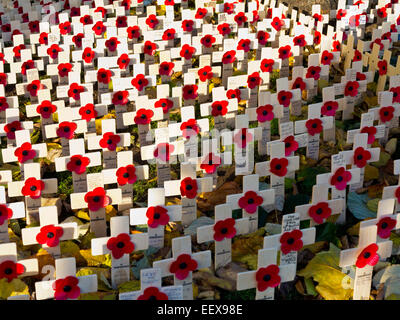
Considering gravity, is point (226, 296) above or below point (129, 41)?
below

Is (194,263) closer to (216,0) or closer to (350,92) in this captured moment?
(350,92)

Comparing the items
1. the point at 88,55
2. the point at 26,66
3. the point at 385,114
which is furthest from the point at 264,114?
the point at 26,66

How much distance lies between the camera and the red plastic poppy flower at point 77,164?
4.72 m

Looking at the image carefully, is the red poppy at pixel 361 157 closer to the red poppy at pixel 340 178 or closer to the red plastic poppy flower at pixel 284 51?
the red poppy at pixel 340 178

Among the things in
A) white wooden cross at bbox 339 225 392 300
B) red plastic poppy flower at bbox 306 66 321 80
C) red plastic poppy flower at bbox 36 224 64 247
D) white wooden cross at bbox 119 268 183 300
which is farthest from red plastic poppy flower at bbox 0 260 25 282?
red plastic poppy flower at bbox 306 66 321 80

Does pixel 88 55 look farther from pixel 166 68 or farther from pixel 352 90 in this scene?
pixel 352 90

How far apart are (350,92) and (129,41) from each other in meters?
3.60

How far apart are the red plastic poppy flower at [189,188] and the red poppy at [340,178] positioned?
1052 mm

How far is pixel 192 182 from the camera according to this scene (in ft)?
14.5

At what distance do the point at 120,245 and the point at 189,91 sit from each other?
2661 mm

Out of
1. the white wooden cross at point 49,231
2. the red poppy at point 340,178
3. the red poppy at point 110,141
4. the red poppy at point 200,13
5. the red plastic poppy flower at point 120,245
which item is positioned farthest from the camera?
the red poppy at point 200,13

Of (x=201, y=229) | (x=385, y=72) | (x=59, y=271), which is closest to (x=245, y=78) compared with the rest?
(x=385, y=72)

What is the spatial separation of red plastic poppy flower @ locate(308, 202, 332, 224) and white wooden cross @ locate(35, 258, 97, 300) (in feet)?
5.46

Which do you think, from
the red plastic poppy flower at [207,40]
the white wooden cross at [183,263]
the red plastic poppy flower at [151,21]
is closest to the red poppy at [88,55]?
the red plastic poppy flower at [151,21]
